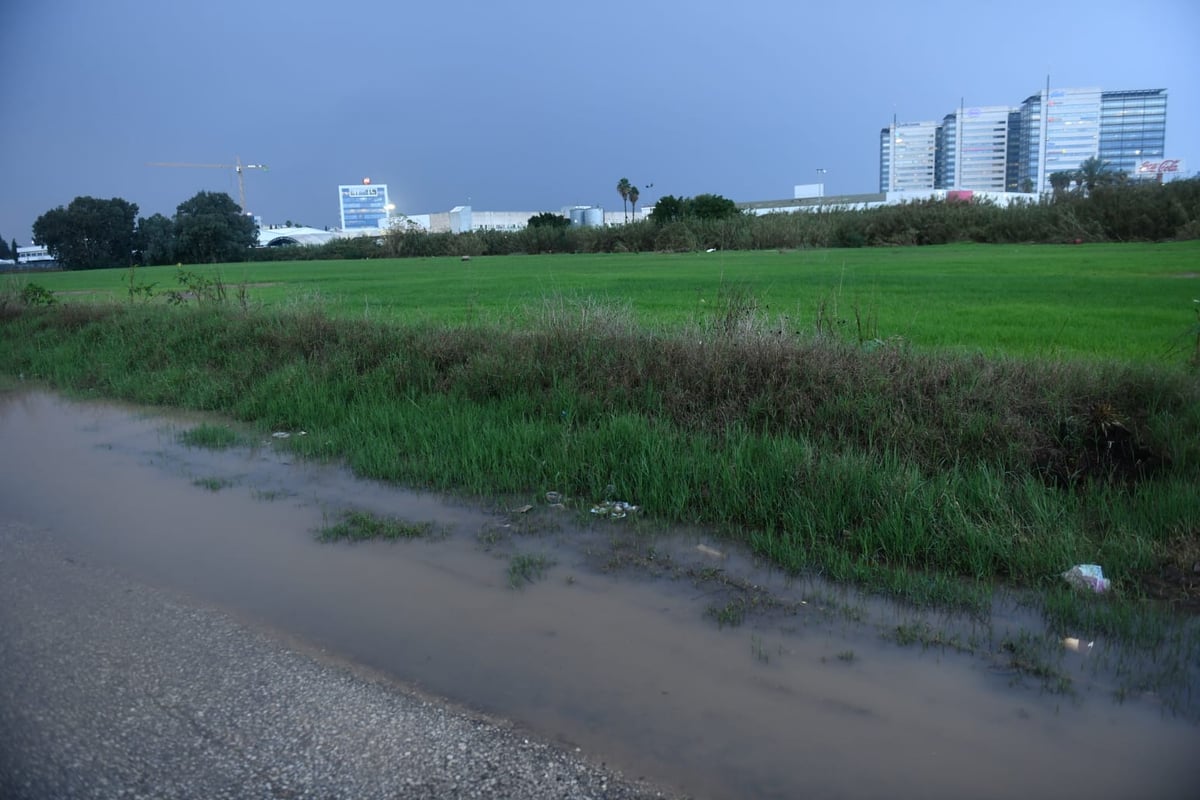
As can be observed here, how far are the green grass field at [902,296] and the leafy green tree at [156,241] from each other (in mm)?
28091

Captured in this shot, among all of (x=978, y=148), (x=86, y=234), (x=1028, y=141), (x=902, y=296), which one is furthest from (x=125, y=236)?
(x=978, y=148)

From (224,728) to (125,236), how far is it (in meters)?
68.7

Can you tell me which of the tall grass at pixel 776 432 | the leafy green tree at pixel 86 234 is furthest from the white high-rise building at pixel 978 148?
the tall grass at pixel 776 432

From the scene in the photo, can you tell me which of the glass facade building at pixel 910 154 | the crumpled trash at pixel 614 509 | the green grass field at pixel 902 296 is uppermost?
the glass facade building at pixel 910 154

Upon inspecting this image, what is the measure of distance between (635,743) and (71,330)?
16.0m

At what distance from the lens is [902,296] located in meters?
17.1

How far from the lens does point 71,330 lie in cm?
1585

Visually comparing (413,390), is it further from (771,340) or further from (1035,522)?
(1035,522)

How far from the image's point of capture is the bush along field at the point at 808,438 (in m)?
5.23

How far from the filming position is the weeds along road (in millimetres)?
3246

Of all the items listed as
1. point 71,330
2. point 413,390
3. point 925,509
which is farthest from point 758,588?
point 71,330

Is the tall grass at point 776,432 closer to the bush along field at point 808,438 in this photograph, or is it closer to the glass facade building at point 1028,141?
the bush along field at point 808,438

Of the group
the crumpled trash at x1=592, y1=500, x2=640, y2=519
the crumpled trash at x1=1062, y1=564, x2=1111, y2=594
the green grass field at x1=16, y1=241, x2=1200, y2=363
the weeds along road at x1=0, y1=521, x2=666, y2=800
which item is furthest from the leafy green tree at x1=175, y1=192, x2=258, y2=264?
the crumpled trash at x1=1062, y1=564, x2=1111, y2=594

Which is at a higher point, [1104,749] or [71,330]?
[71,330]
